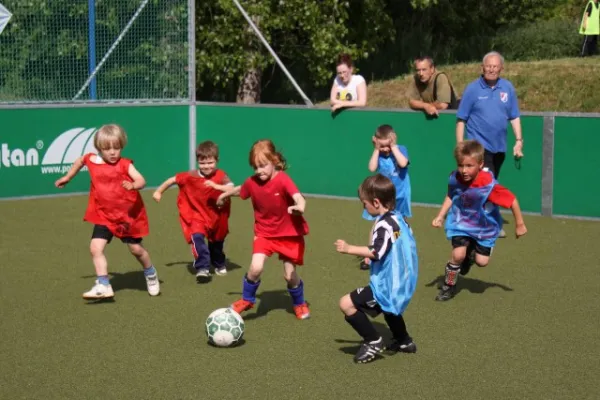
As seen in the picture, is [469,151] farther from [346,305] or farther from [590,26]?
[590,26]

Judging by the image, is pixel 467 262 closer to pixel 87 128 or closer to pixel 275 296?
pixel 275 296

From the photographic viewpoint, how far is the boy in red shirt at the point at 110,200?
873 cm

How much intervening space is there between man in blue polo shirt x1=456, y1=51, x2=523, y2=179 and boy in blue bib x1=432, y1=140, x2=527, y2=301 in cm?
267

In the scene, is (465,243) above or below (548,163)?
below

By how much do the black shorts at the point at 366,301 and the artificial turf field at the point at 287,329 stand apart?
14.5 inches

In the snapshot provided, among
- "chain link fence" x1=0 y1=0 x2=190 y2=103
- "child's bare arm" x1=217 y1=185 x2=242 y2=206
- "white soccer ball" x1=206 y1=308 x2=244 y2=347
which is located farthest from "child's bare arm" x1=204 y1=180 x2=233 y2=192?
"chain link fence" x1=0 y1=0 x2=190 y2=103

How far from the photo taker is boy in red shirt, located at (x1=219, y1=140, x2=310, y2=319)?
8.12 meters

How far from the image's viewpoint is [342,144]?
14.5 m

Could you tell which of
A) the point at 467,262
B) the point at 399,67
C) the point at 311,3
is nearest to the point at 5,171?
the point at 467,262

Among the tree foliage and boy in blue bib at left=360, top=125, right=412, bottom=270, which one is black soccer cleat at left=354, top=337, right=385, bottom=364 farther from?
the tree foliage

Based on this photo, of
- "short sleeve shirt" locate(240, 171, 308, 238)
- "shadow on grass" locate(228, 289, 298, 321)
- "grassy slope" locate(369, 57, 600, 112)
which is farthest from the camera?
"grassy slope" locate(369, 57, 600, 112)

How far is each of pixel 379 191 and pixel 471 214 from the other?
2.12m

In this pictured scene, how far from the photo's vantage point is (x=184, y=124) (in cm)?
1566

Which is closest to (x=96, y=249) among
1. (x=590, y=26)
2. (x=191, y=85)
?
(x=191, y=85)
